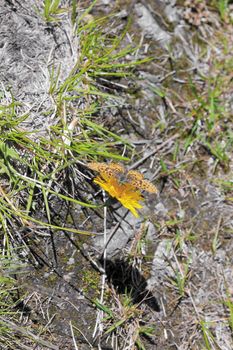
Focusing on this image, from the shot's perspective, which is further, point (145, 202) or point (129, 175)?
point (145, 202)

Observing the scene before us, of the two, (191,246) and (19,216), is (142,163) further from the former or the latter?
(19,216)

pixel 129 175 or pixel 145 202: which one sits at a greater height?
pixel 129 175

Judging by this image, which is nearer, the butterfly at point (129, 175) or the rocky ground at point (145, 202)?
the butterfly at point (129, 175)

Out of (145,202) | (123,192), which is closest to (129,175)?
(123,192)

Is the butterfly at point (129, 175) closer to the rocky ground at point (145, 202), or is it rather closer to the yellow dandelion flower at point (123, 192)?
the yellow dandelion flower at point (123, 192)

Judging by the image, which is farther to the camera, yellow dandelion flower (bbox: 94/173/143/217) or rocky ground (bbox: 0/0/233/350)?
rocky ground (bbox: 0/0/233/350)

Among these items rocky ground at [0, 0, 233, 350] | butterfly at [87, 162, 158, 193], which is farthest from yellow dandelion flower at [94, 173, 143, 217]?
rocky ground at [0, 0, 233, 350]

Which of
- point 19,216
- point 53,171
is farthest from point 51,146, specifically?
point 19,216

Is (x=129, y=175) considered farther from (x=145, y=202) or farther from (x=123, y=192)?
(x=145, y=202)

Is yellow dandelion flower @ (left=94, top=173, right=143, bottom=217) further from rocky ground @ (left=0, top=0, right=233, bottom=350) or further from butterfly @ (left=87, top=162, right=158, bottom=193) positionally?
rocky ground @ (left=0, top=0, right=233, bottom=350)

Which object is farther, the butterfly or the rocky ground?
the rocky ground

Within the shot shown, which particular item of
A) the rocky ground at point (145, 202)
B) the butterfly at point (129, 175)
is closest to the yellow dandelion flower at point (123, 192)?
the butterfly at point (129, 175)
